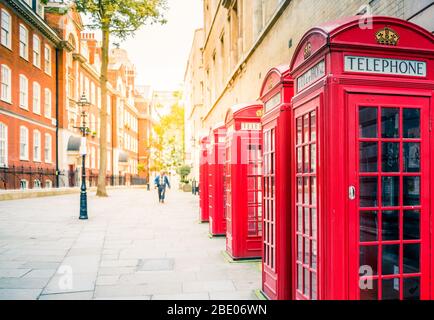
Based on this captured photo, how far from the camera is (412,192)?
11.8 feet

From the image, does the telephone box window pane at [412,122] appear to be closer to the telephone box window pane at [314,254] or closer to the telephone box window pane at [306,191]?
the telephone box window pane at [306,191]

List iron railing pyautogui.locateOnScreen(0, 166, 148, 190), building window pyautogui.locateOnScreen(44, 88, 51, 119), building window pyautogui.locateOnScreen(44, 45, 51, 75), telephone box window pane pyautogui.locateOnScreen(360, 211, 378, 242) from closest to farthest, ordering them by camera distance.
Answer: telephone box window pane pyautogui.locateOnScreen(360, 211, 378, 242) → iron railing pyautogui.locateOnScreen(0, 166, 148, 190) → building window pyautogui.locateOnScreen(44, 45, 51, 75) → building window pyautogui.locateOnScreen(44, 88, 51, 119)

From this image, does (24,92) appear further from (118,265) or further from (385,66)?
(385,66)

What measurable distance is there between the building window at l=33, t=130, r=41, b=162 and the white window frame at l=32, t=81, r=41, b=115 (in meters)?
1.69

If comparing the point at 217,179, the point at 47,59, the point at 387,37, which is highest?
the point at 47,59

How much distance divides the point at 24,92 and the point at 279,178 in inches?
1130

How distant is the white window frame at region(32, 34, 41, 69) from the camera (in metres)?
30.2

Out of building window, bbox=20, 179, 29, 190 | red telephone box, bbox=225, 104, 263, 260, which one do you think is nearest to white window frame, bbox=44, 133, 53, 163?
building window, bbox=20, 179, 29, 190

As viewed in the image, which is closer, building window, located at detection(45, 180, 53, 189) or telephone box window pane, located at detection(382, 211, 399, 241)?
telephone box window pane, located at detection(382, 211, 399, 241)

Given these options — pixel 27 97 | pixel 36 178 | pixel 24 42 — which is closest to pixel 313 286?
pixel 36 178

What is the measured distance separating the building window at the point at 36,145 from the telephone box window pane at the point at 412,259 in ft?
101

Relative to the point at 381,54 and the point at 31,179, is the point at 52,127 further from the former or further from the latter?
the point at 381,54

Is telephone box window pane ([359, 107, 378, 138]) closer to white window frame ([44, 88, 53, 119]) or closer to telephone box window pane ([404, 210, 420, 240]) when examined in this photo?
telephone box window pane ([404, 210, 420, 240])

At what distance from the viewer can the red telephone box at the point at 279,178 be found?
14.6 ft
